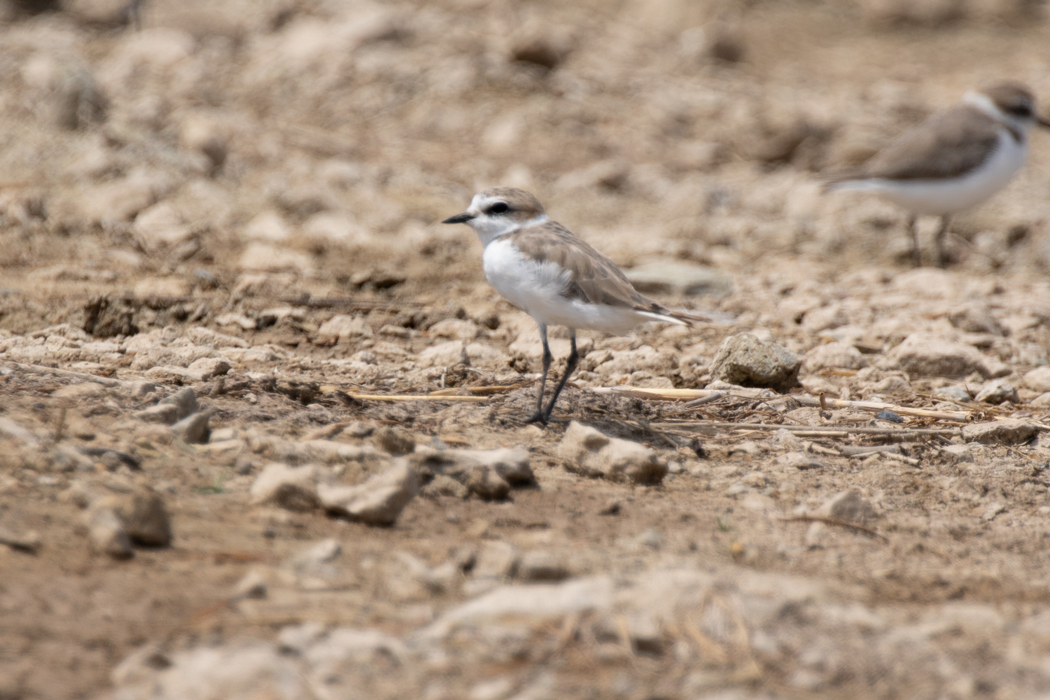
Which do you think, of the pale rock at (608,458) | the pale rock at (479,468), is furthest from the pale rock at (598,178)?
the pale rock at (479,468)

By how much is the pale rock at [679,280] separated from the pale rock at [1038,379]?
222cm

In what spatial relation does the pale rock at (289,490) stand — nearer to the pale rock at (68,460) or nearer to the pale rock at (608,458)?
the pale rock at (68,460)

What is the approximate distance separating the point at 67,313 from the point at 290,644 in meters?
3.72

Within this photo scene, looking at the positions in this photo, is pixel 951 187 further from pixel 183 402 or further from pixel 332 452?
pixel 183 402

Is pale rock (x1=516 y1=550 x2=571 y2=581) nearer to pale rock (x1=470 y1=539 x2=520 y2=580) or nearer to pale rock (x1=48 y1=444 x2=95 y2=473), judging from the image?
pale rock (x1=470 y1=539 x2=520 y2=580)

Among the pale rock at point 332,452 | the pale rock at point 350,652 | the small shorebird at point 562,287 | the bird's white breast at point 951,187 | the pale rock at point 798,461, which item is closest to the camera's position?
the pale rock at point 350,652

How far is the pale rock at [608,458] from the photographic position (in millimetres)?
3848

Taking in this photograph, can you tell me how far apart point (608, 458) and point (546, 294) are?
97 cm

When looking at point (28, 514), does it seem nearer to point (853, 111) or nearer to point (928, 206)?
point (928, 206)

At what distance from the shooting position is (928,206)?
863 cm

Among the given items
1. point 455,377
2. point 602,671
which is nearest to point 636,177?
point 455,377

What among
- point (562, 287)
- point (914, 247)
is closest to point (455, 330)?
point (562, 287)

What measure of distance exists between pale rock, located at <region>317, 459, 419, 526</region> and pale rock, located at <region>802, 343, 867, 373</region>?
3.20m

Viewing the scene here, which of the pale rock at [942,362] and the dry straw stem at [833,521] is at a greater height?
the pale rock at [942,362]
